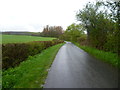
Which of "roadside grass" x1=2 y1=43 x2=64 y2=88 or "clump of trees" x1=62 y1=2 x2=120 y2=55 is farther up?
"clump of trees" x1=62 y1=2 x2=120 y2=55

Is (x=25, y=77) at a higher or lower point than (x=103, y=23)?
lower

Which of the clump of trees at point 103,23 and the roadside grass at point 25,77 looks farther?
the clump of trees at point 103,23

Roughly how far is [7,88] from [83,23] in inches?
744

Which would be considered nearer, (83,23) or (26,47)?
(26,47)

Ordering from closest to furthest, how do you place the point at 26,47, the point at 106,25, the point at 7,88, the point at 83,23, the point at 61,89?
the point at 61,89 < the point at 7,88 < the point at 26,47 < the point at 106,25 < the point at 83,23

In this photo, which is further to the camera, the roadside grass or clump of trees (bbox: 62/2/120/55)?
clump of trees (bbox: 62/2/120/55)

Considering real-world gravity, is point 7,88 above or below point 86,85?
below

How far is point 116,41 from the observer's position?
10625mm

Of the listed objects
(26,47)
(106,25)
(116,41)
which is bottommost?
(26,47)

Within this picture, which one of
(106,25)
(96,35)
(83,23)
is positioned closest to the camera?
(106,25)

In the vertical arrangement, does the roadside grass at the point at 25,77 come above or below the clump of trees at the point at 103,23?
below

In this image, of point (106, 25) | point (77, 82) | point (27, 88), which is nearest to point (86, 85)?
point (77, 82)

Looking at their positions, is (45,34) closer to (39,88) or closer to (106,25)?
(106,25)

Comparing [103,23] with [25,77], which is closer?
[25,77]
